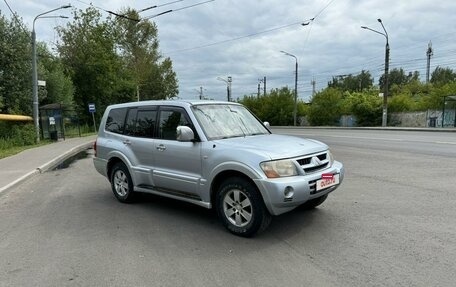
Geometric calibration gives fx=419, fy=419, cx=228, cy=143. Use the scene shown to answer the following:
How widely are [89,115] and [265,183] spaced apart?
41.5 meters

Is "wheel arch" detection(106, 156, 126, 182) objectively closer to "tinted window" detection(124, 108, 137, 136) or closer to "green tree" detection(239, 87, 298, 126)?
"tinted window" detection(124, 108, 137, 136)

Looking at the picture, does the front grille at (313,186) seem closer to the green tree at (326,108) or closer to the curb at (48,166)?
the curb at (48,166)

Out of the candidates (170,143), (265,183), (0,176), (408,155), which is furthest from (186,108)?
(408,155)

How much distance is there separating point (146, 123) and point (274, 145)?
2.56m

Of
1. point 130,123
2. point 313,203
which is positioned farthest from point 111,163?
point 313,203

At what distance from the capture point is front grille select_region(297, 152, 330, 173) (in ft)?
17.6

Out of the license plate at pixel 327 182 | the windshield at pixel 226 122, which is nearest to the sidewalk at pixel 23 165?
the windshield at pixel 226 122

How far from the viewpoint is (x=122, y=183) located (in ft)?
→ 25.1

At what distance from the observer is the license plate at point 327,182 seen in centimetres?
540

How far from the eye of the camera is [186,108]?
6.41 metres

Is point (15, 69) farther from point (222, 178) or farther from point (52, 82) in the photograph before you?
point (222, 178)

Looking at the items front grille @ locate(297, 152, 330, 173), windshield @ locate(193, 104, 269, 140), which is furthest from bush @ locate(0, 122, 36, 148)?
front grille @ locate(297, 152, 330, 173)

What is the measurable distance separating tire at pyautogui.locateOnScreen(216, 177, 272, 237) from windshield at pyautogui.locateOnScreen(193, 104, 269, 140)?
0.86m

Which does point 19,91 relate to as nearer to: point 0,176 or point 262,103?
point 0,176
